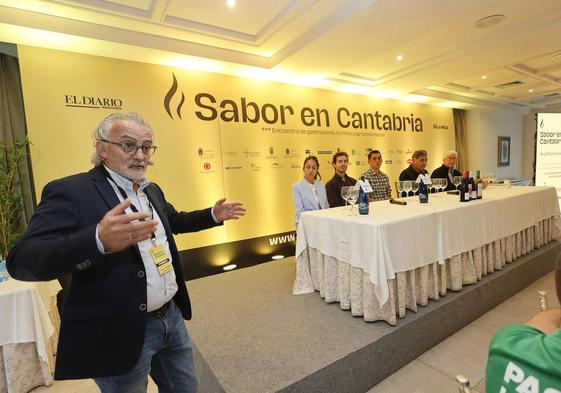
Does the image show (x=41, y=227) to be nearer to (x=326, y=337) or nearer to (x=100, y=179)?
(x=100, y=179)

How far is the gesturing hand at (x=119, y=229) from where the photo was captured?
829 millimetres

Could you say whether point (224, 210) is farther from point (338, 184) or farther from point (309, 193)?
point (338, 184)

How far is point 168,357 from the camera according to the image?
124 cm

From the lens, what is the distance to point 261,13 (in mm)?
3104

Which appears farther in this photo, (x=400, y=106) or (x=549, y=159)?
(x=400, y=106)

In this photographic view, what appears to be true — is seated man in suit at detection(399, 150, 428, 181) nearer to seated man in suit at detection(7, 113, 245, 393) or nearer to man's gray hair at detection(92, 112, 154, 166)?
seated man in suit at detection(7, 113, 245, 393)

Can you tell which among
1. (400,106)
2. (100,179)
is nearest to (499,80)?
(400,106)

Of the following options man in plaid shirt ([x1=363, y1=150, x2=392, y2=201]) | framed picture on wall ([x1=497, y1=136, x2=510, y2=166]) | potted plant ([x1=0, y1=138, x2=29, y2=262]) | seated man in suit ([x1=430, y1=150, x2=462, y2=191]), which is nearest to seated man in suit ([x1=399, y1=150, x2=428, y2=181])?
man in plaid shirt ([x1=363, y1=150, x2=392, y2=201])

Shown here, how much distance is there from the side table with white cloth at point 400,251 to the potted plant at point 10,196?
108 inches

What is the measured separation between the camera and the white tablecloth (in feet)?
6.24

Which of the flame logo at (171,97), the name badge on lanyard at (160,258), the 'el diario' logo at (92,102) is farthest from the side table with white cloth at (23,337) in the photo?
the flame logo at (171,97)

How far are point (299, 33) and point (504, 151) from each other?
8.51 m

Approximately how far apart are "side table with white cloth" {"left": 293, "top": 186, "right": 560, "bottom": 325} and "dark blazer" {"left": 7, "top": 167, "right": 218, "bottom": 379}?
147cm

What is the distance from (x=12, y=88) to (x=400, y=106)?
6.70 m
